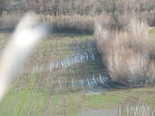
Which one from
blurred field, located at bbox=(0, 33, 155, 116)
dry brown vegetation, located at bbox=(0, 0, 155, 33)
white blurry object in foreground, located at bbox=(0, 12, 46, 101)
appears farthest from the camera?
dry brown vegetation, located at bbox=(0, 0, 155, 33)

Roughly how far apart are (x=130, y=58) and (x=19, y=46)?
38.1 feet

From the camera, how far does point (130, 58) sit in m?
22.1

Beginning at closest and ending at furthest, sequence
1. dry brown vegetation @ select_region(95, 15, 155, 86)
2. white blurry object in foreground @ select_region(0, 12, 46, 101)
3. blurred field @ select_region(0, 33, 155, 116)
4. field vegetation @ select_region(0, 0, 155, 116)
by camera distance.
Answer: blurred field @ select_region(0, 33, 155, 116) → field vegetation @ select_region(0, 0, 155, 116) → dry brown vegetation @ select_region(95, 15, 155, 86) → white blurry object in foreground @ select_region(0, 12, 46, 101)

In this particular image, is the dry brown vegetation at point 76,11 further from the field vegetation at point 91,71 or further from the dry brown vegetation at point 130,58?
the dry brown vegetation at point 130,58

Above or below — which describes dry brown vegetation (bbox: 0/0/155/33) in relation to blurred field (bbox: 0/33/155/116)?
above

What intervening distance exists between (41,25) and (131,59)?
17.1 meters

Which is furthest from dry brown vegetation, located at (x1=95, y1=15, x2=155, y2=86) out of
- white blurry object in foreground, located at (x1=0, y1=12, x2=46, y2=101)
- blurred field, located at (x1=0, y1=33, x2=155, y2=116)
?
white blurry object in foreground, located at (x1=0, y1=12, x2=46, y2=101)

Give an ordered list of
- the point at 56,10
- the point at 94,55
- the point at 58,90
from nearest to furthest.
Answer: the point at 58,90, the point at 94,55, the point at 56,10

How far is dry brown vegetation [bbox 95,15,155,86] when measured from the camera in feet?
72.2

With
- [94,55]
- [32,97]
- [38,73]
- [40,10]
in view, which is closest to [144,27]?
[94,55]

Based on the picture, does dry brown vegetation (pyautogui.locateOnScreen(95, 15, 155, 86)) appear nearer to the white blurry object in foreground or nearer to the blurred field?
the blurred field

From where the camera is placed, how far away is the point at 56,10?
3981 cm

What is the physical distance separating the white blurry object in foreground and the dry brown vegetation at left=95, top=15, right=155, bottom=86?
19.9ft

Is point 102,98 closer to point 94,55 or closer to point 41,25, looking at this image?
point 94,55
